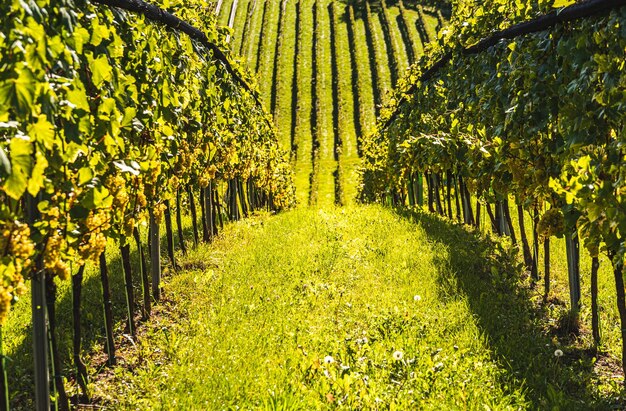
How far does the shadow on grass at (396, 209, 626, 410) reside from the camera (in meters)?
4.47

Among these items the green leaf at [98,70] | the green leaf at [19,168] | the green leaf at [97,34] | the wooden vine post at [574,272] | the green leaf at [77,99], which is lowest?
the wooden vine post at [574,272]

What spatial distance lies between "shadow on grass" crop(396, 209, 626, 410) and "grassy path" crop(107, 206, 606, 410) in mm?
17

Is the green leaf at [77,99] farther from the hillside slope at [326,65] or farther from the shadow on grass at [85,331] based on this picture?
the hillside slope at [326,65]

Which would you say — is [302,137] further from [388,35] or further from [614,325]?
[614,325]

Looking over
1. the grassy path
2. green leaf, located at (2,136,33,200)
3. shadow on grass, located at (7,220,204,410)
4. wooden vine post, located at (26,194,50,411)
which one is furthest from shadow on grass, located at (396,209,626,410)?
green leaf, located at (2,136,33,200)

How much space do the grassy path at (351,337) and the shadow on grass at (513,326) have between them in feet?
0.06

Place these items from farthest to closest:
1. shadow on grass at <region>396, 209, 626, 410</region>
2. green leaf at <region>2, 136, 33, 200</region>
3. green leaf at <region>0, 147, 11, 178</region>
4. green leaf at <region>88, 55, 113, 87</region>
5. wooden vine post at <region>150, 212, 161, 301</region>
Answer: wooden vine post at <region>150, 212, 161, 301</region> → shadow on grass at <region>396, 209, 626, 410</region> → green leaf at <region>88, 55, 113, 87</region> → green leaf at <region>2, 136, 33, 200</region> → green leaf at <region>0, 147, 11, 178</region>

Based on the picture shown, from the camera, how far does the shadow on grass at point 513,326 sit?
4469 millimetres


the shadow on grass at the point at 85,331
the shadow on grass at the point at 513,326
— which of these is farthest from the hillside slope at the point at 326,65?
the shadow on grass at the point at 85,331

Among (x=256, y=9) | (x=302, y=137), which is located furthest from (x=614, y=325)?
(x=256, y=9)

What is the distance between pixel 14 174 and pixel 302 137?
40582 mm

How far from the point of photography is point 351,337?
17.2 ft

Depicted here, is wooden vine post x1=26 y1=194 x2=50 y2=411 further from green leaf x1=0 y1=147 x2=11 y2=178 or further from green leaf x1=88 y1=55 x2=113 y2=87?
green leaf x1=0 y1=147 x2=11 y2=178

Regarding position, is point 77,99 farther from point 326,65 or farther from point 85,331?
point 326,65
